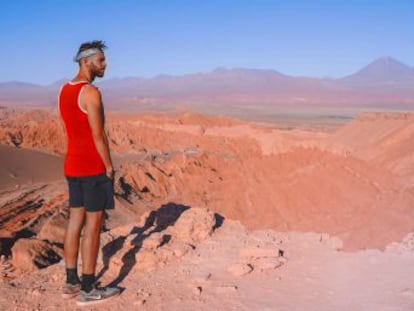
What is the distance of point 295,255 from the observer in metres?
4.09

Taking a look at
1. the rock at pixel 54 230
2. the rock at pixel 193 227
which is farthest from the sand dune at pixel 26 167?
the rock at pixel 193 227

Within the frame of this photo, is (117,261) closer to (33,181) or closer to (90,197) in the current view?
(90,197)

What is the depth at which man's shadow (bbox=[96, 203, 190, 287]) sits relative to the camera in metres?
3.88

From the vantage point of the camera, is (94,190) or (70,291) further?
(70,291)

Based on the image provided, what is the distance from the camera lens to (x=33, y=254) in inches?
168

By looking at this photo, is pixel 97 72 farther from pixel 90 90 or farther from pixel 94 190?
pixel 94 190

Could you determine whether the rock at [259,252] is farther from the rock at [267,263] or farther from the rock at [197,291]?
the rock at [197,291]

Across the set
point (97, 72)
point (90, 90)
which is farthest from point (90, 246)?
point (97, 72)

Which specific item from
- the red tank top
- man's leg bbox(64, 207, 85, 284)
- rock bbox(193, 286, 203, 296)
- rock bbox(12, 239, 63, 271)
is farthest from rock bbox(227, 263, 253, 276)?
rock bbox(12, 239, 63, 271)

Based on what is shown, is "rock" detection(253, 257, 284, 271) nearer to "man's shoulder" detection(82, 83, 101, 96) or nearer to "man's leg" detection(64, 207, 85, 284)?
"man's leg" detection(64, 207, 85, 284)

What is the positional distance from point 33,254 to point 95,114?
5.77 ft

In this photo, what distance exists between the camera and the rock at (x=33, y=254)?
4125 millimetres

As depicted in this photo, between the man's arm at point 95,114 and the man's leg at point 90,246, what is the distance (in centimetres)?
42

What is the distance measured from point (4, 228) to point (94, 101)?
3618 mm
